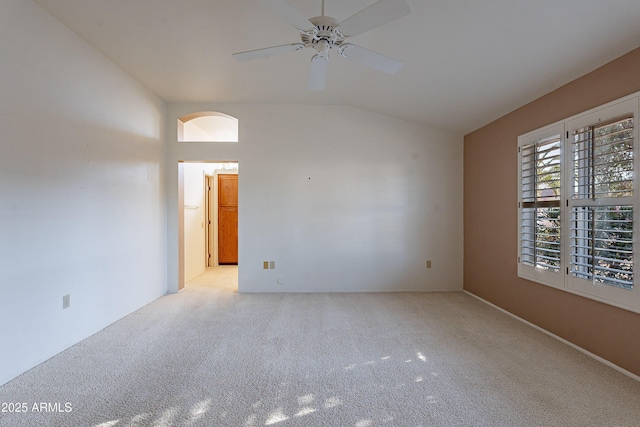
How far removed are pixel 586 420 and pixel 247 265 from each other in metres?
3.87

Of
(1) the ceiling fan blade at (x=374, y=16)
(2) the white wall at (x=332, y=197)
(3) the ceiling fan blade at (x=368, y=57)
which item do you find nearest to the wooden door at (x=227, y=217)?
(2) the white wall at (x=332, y=197)

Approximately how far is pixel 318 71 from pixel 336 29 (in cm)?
56

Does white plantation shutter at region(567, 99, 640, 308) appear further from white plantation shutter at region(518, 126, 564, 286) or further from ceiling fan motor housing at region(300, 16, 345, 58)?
ceiling fan motor housing at region(300, 16, 345, 58)

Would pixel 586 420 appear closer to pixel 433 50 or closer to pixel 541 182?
pixel 541 182

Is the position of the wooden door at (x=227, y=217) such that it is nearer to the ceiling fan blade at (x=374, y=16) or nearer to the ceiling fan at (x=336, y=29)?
the ceiling fan at (x=336, y=29)

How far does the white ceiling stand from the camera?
2145 millimetres

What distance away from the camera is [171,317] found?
138 inches

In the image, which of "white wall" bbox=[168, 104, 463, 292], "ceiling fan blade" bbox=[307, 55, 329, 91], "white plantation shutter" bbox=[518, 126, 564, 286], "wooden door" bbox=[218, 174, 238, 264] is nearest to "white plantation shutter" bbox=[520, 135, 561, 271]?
"white plantation shutter" bbox=[518, 126, 564, 286]

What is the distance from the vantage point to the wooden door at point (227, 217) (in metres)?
7.09

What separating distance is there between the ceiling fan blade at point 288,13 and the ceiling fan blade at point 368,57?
0.34 meters

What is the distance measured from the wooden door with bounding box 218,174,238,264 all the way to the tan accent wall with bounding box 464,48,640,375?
4933mm

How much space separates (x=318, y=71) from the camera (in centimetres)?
247

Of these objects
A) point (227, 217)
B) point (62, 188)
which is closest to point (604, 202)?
point (62, 188)

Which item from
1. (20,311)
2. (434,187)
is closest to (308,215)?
(434,187)
